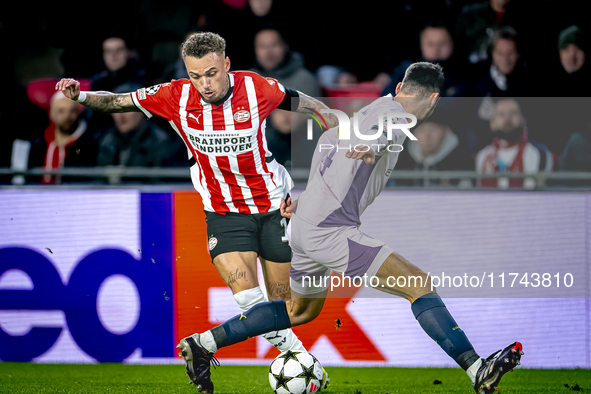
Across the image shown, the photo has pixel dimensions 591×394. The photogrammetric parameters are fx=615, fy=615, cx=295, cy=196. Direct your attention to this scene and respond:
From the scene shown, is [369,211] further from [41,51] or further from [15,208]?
[41,51]

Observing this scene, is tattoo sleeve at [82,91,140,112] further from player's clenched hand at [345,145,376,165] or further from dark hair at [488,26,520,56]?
dark hair at [488,26,520,56]

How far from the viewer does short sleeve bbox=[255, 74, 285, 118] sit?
12.9ft

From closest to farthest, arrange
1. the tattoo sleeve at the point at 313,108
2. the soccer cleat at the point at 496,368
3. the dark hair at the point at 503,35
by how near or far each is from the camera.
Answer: the soccer cleat at the point at 496,368 → the tattoo sleeve at the point at 313,108 → the dark hair at the point at 503,35

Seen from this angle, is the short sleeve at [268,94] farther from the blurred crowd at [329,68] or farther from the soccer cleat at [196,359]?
the soccer cleat at [196,359]

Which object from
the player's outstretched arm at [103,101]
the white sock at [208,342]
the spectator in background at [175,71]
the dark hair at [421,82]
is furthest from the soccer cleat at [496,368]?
the spectator in background at [175,71]

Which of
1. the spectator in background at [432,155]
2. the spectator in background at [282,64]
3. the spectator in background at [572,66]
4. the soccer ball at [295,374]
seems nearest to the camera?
the soccer ball at [295,374]

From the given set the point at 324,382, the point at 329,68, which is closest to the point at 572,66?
the point at 329,68

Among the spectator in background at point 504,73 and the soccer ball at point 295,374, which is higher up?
the spectator in background at point 504,73

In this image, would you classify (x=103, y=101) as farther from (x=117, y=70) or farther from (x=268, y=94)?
(x=117, y=70)

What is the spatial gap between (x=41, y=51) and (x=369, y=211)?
3888 millimetres

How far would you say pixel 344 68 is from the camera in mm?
5598

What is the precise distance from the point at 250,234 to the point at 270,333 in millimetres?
644

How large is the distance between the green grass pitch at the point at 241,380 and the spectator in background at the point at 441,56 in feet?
7.49

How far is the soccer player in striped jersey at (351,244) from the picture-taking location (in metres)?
3.25
